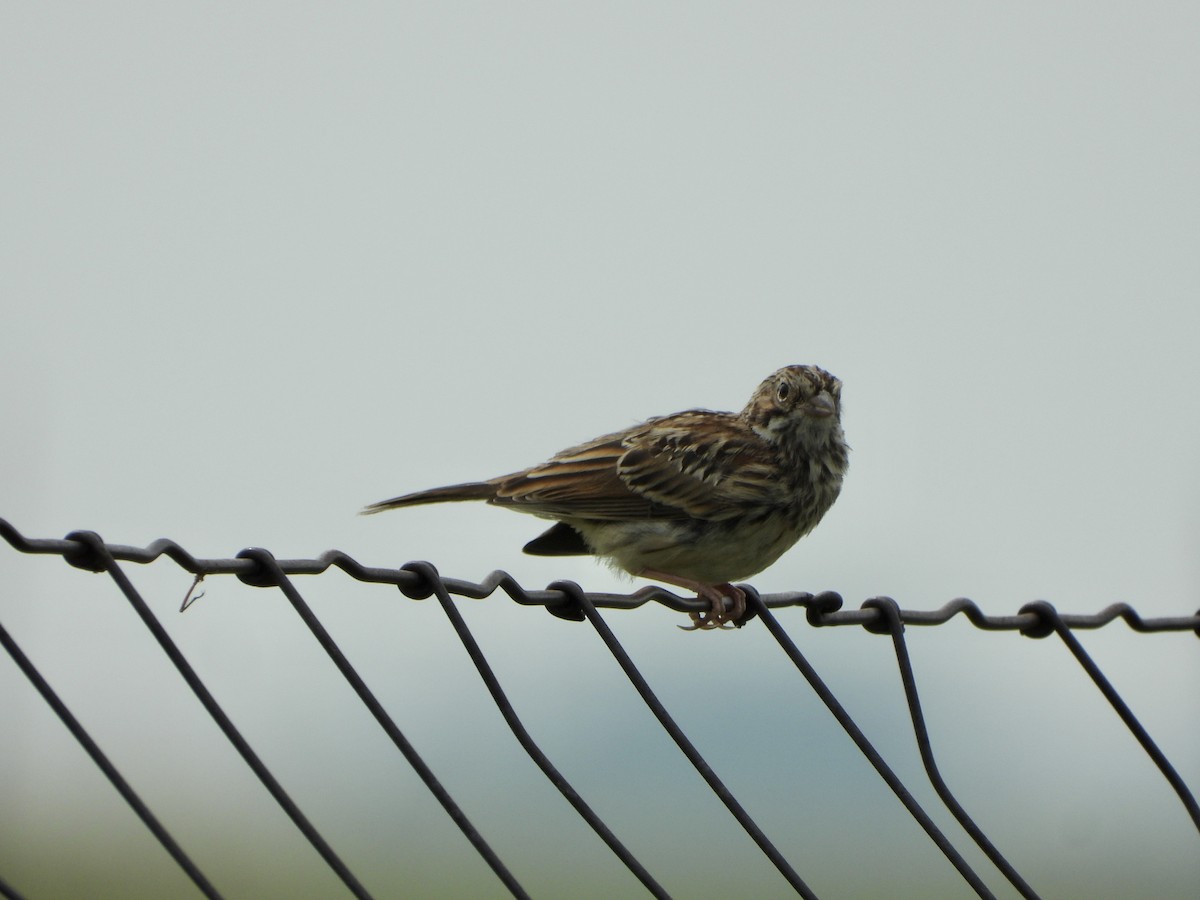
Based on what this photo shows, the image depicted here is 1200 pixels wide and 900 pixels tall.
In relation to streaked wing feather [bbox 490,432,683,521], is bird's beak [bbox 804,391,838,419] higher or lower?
lower

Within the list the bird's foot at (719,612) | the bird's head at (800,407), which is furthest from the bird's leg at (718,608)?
the bird's head at (800,407)

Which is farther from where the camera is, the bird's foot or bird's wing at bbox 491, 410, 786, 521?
bird's wing at bbox 491, 410, 786, 521

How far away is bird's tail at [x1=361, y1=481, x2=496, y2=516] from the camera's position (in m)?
6.36

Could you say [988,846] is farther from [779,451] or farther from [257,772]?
[779,451]

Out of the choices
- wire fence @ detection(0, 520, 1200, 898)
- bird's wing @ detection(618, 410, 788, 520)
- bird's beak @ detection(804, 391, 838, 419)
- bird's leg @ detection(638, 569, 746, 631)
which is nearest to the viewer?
wire fence @ detection(0, 520, 1200, 898)

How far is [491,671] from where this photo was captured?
292cm

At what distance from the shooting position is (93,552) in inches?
95.6

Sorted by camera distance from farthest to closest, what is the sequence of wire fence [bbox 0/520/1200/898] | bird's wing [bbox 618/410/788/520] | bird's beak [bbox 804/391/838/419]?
bird's beak [bbox 804/391/838/419]
bird's wing [bbox 618/410/788/520]
wire fence [bbox 0/520/1200/898]

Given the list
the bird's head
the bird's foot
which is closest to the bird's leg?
the bird's foot

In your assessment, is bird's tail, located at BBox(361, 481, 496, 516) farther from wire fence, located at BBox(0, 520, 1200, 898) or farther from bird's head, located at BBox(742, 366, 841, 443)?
wire fence, located at BBox(0, 520, 1200, 898)

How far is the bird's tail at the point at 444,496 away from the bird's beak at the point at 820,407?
1.44 metres

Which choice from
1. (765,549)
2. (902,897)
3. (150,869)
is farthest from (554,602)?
(902,897)

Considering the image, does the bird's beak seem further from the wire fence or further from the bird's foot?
the wire fence

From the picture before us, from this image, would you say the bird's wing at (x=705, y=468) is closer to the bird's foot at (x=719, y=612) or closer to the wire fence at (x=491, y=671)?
the bird's foot at (x=719, y=612)
